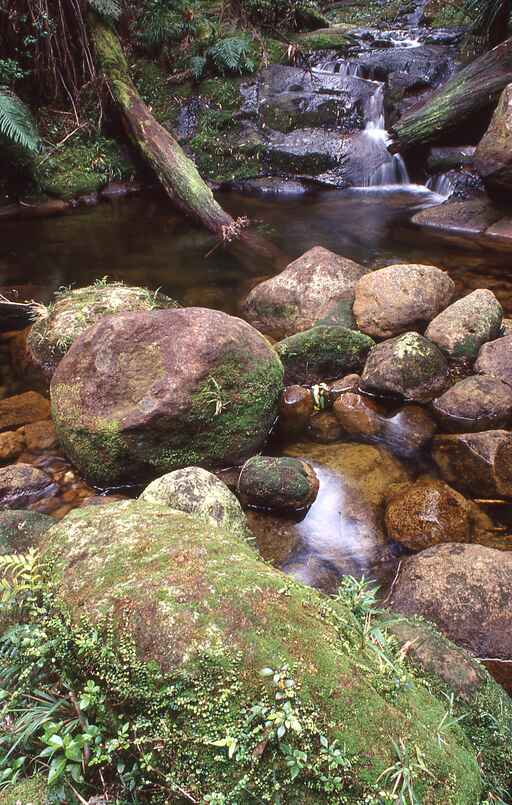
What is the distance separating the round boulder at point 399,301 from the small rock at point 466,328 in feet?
0.92

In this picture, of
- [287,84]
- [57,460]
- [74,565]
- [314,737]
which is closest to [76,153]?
[287,84]

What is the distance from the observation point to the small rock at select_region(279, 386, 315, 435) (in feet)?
15.0

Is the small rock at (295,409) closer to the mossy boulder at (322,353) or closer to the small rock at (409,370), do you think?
the mossy boulder at (322,353)

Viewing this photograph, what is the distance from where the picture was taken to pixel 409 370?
4691 mm

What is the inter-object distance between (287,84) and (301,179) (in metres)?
2.59

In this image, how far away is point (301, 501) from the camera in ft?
12.1

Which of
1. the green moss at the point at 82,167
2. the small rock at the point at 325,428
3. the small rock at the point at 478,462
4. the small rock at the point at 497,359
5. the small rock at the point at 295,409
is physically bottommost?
the small rock at the point at 478,462

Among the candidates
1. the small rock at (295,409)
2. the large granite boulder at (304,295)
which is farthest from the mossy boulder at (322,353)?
the large granite boulder at (304,295)

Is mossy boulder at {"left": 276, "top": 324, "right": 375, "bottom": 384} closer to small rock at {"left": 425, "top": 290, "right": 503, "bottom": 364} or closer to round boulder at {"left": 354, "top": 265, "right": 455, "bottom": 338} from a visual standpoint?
round boulder at {"left": 354, "top": 265, "right": 455, "bottom": 338}

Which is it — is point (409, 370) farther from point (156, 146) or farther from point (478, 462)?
point (156, 146)

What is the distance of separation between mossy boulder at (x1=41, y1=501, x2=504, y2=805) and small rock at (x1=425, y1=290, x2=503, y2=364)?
372cm

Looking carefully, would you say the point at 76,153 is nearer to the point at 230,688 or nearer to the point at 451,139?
the point at 451,139

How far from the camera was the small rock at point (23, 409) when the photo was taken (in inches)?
184

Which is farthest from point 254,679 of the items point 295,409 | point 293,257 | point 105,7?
point 105,7
